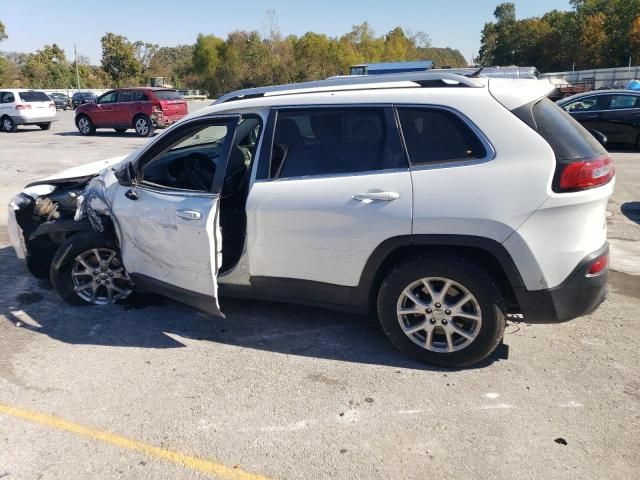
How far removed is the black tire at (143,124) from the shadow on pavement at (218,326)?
15245 mm

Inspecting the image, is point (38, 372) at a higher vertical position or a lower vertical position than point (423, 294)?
lower

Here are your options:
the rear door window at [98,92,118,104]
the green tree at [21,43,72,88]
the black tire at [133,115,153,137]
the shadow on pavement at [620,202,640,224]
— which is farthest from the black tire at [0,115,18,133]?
the green tree at [21,43,72,88]

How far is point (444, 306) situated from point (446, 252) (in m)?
0.34

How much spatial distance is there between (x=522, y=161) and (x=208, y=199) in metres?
2.00

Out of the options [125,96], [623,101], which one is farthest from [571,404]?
[125,96]

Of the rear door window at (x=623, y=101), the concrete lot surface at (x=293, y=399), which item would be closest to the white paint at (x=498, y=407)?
the concrete lot surface at (x=293, y=399)

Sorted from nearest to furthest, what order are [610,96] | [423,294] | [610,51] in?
[423,294] < [610,96] < [610,51]

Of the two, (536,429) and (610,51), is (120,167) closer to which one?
(536,429)

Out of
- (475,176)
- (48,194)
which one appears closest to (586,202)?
(475,176)

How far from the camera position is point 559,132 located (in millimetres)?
3102

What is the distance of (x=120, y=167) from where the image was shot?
4.25 meters

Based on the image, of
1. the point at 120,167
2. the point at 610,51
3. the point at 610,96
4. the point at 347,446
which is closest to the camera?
the point at 347,446

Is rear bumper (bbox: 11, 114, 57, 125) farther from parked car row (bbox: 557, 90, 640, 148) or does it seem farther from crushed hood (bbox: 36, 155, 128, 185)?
parked car row (bbox: 557, 90, 640, 148)

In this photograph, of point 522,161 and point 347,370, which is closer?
point 522,161
